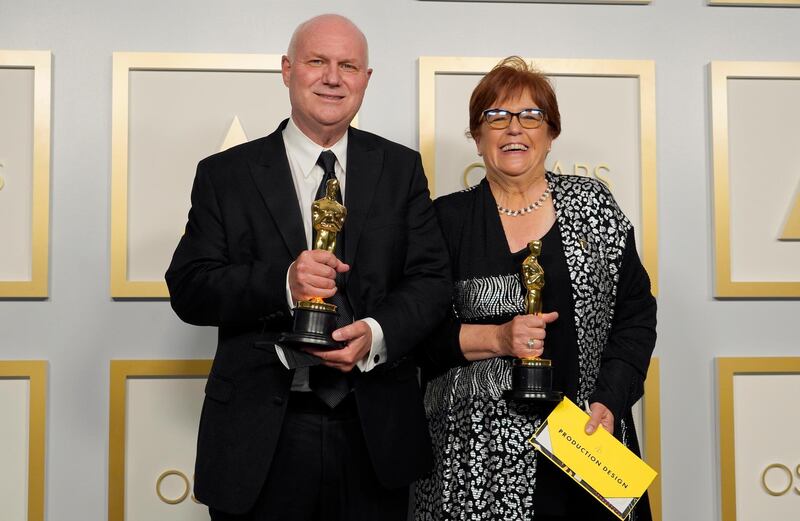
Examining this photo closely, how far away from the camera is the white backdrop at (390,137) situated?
2.60 meters

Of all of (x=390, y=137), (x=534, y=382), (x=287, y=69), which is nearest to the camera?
(x=534, y=382)

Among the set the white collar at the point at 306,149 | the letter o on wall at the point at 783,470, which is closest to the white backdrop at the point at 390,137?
the letter o on wall at the point at 783,470

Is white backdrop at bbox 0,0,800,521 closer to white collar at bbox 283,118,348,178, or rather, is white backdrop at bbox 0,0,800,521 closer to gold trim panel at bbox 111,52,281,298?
gold trim panel at bbox 111,52,281,298

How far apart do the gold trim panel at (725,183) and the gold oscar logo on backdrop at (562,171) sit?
35 centimetres

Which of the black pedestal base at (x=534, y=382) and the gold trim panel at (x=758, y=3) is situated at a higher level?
the gold trim panel at (x=758, y=3)

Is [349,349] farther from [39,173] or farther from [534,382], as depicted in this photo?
[39,173]

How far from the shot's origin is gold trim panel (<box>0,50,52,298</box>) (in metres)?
2.58

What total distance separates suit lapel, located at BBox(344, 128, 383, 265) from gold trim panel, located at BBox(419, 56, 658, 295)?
81cm

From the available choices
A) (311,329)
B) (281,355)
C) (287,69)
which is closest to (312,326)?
(311,329)

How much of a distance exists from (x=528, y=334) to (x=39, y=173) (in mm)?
1596

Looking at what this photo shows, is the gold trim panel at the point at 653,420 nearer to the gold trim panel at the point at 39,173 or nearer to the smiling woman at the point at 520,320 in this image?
the smiling woman at the point at 520,320

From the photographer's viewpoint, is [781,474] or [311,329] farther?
[781,474]

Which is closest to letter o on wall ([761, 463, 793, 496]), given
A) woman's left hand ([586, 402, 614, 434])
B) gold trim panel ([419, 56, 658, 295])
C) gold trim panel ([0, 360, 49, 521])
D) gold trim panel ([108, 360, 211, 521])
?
gold trim panel ([419, 56, 658, 295])

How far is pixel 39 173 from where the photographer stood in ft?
8.54
